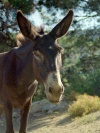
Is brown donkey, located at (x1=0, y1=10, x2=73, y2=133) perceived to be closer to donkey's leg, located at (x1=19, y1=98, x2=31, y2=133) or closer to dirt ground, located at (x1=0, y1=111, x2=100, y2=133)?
donkey's leg, located at (x1=19, y1=98, x2=31, y2=133)

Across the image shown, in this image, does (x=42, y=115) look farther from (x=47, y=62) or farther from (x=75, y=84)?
(x=47, y=62)

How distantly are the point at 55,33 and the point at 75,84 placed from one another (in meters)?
11.5

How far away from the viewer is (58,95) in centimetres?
363

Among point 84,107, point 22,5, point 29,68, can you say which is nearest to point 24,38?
point 29,68

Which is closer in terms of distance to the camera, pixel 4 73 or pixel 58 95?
pixel 58 95

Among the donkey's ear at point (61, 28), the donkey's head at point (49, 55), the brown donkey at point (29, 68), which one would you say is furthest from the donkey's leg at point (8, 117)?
the donkey's ear at point (61, 28)

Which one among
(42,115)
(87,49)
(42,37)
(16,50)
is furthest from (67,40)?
(42,37)

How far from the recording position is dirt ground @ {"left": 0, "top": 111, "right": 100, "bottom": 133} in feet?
27.9

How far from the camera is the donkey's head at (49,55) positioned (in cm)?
364

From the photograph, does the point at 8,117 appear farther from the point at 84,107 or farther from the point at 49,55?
the point at 84,107

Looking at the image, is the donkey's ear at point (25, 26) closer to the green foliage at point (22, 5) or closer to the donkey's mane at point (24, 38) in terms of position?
the donkey's mane at point (24, 38)

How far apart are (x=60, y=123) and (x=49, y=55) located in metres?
6.80

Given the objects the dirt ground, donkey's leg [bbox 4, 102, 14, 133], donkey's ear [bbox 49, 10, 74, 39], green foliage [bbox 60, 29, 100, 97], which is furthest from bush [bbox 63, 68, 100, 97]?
donkey's ear [bbox 49, 10, 74, 39]

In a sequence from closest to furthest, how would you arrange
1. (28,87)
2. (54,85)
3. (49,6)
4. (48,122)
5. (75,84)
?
(54,85)
(28,87)
(48,122)
(49,6)
(75,84)
